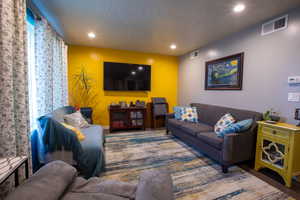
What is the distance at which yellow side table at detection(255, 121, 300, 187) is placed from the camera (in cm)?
171

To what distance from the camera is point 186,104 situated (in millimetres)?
4457

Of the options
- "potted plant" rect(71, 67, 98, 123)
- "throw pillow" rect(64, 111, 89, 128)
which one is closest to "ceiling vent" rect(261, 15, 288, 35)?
"throw pillow" rect(64, 111, 89, 128)

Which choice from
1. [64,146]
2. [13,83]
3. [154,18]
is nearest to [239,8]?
[154,18]

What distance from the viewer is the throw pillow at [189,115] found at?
335 centimetres

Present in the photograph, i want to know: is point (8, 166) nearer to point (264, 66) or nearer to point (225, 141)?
point (225, 141)

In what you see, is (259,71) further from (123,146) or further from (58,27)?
(58,27)

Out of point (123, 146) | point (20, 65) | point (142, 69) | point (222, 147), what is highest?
point (142, 69)

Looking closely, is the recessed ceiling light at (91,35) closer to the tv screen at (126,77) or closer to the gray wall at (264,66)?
the tv screen at (126,77)

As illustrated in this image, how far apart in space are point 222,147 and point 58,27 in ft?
12.0

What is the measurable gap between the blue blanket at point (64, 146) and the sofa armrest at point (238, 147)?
180 centimetres

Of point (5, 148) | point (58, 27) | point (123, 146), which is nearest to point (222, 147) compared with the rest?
point (123, 146)

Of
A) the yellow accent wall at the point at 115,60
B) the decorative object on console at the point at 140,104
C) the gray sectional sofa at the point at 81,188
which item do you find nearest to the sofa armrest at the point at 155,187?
the gray sectional sofa at the point at 81,188

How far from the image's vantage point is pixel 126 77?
4168 millimetres

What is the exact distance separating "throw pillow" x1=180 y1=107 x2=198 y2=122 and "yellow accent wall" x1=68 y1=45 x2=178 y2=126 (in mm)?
1410
